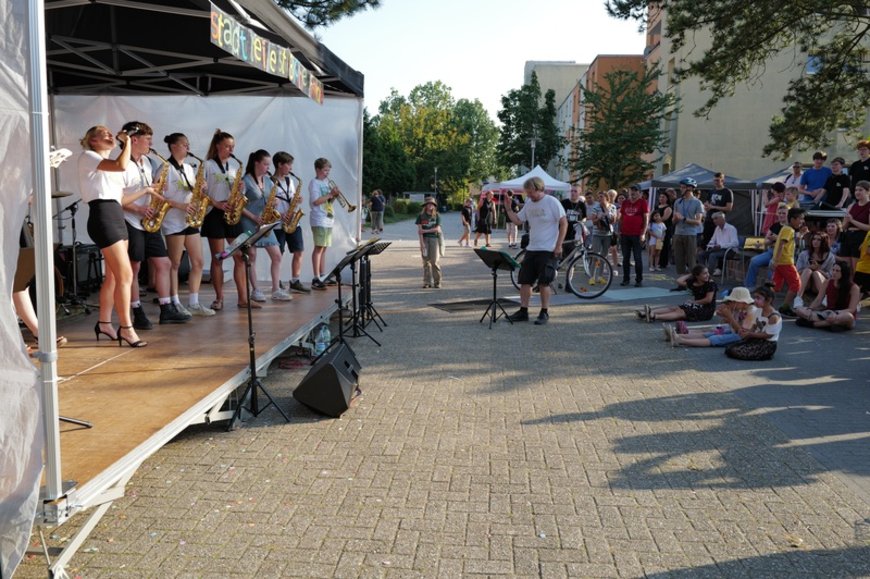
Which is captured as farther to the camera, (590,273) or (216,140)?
(590,273)

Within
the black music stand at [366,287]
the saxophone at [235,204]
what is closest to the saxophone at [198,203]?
the saxophone at [235,204]

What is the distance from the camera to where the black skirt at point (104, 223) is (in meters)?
5.59

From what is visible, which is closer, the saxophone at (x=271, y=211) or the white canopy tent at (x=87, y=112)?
the white canopy tent at (x=87, y=112)

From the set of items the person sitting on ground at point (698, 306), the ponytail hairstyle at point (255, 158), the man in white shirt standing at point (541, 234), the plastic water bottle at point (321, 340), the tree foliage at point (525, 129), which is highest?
the tree foliage at point (525, 129)

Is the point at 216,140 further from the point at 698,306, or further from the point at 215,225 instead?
the point at 698,306

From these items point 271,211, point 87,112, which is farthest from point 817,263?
point 87,112

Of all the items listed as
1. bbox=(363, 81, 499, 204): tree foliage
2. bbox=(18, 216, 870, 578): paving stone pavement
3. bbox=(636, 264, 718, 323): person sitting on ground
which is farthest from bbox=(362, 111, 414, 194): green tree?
bbox=(18, 216, 870, 578): paving stone pavement

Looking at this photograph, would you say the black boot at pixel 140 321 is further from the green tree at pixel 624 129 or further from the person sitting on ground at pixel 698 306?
the green tree at pixel 624 129

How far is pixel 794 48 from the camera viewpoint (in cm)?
1530

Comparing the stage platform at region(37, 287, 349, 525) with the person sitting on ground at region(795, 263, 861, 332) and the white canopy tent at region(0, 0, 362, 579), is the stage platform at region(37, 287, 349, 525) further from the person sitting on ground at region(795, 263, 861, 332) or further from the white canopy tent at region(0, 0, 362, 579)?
the person sitting on ground at region(795, 263, 861, 332)

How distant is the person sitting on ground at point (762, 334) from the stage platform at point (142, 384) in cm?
468

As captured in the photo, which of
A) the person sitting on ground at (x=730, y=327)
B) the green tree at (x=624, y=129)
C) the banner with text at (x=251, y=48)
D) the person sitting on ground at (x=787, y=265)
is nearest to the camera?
the banner with text at (x=251, y=48)

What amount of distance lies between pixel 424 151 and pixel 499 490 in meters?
78.5

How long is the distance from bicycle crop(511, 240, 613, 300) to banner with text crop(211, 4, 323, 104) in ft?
21.8
